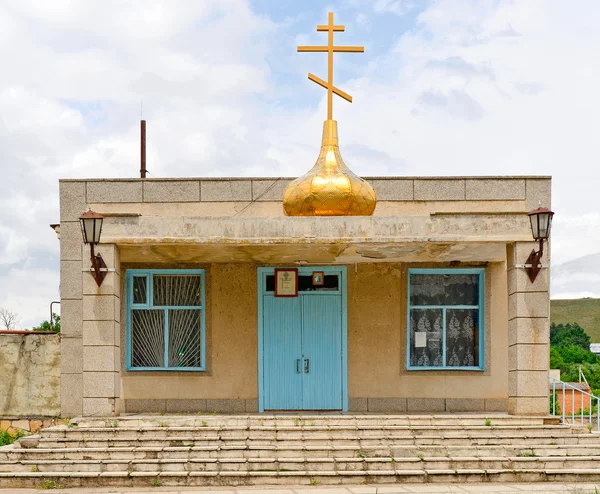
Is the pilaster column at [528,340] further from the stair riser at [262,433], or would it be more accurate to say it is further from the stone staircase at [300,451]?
the stair riser at [262,433]

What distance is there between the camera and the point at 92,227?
12.2 m

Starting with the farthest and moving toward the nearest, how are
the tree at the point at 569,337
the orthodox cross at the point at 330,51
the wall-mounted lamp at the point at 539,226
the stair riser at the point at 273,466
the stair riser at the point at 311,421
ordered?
the tree at the point at 569,337 < the orthodox cross at the point at 330,51 < the wall-mounted lamp at the point at 539,226 < the stair riser at the point at 311,421 < the stair riser at the point at 273,466

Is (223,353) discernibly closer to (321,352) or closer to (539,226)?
(321,352)

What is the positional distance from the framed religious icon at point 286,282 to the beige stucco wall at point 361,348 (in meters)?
0.38

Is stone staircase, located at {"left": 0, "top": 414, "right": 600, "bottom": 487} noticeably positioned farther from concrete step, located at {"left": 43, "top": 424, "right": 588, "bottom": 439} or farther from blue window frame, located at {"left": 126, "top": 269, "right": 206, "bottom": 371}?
blue window frame, located at {"left": 126, "top": 269, "right": 206, "bottom": 371}

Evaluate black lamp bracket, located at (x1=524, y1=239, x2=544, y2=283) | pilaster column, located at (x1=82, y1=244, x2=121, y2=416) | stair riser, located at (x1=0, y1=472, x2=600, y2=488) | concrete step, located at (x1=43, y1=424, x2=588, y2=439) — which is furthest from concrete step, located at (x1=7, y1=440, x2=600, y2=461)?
black lamp bracket, located at (x1=524, y1=239, x2=544, y2=283)

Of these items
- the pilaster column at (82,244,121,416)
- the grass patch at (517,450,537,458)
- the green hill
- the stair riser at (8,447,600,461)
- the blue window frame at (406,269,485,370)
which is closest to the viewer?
the stair riser at (8,447,600,461)

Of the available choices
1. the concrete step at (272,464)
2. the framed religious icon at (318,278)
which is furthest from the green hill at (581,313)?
the concrete step at (272,464)

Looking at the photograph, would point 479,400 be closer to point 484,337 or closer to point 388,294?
point 484,337

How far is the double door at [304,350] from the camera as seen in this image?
14375 mm

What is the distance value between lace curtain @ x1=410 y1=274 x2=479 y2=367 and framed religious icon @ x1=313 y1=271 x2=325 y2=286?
1.48 m

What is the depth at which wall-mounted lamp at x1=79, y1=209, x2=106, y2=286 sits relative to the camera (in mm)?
12172

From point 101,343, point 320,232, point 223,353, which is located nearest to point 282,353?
point 223,353

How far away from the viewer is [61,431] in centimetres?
1177
